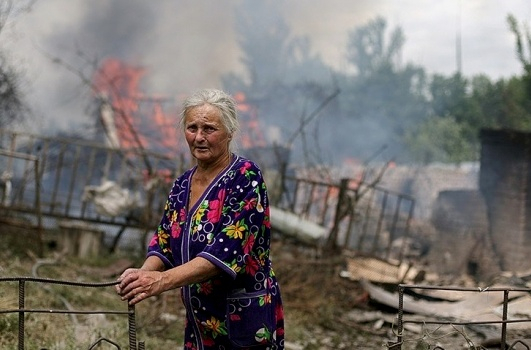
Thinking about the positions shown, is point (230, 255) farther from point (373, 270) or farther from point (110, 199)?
point (110, 199)

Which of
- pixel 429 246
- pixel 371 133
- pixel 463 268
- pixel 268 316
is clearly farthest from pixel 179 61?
pixel 268 316

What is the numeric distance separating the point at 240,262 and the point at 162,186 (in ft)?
22.8

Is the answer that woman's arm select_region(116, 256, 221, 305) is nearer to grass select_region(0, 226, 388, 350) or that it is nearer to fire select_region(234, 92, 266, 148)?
grass select_region(0, 226, 388, 350)

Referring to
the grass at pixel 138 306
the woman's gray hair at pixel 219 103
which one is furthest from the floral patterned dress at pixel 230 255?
the grass at pixel 138 306

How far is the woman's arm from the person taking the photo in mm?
2311

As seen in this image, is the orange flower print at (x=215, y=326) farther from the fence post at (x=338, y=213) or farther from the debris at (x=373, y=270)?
the debris at (x=373, y=270)

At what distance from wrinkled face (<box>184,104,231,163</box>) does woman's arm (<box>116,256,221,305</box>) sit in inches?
16.5

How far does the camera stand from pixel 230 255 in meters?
2.40

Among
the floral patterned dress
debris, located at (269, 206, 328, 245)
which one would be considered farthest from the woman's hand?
Answer: debris, located at (269, 206, 328, 245)

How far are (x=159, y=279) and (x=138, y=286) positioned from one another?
0.08 meters

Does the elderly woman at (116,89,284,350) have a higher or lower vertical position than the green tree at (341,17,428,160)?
lower

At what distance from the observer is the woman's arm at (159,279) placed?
231cm

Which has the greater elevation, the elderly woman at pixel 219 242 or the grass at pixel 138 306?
the elderly woman at pixel 219 242

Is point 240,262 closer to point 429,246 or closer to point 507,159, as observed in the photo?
point 507,159
